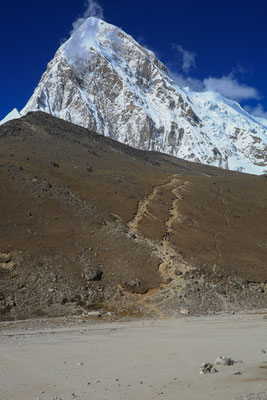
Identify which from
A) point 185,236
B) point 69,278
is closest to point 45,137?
point 185,236

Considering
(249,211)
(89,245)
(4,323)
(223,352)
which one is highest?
(249,211)

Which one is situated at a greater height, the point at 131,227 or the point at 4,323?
the point at 131,227

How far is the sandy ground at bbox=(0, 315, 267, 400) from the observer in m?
10.3

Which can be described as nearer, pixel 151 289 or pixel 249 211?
Result: pixel 151 289

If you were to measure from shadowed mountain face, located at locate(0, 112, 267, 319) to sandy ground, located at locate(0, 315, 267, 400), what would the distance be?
6941 mm

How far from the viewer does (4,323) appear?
79.9 ft

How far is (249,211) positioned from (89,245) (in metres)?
35.7

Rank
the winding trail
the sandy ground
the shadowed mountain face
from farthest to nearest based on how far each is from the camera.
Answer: the winding trail, the shadowed mountain face, the sandy ground

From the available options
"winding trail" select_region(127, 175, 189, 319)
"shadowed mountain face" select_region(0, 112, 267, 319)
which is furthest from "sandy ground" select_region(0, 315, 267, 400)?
"winding trail" select_region(127, 175, 189, 319)

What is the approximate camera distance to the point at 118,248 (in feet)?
119

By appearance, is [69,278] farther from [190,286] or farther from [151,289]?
[190,286]

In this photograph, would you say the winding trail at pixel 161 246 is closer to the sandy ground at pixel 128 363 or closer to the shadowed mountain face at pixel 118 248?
the shadowed mountain face at pixel 118 248

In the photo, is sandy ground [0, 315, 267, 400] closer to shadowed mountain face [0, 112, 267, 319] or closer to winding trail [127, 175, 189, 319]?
shadowed mountain face [0, 112, 267, 319]

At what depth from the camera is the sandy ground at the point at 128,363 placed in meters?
10.3
